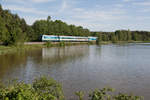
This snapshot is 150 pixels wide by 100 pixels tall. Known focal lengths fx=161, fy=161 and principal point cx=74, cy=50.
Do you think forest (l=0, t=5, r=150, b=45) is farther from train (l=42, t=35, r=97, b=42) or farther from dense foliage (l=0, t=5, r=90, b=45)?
train (l=42, t=35, r=97, b=42)

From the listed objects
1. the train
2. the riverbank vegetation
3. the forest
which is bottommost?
the riverbank vegetation

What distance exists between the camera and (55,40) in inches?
2606

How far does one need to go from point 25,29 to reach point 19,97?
59.0 metres

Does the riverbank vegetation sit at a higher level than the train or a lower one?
lower

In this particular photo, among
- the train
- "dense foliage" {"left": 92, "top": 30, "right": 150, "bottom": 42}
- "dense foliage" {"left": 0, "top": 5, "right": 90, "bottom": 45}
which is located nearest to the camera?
"dense foliage" {"left": 0, "top": 5, "right": 90, "bottom": 45}

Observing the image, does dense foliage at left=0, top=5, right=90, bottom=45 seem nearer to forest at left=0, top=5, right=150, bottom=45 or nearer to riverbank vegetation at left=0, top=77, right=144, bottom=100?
forest at left=0, top=5, right=150, bottom=45

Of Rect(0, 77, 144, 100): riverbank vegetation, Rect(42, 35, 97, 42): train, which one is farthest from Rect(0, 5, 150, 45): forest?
Rect(0, 77, 144, 100): riverbank vegetation

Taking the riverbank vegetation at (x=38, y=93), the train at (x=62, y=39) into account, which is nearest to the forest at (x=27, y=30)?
the train at (x=62, y=39)

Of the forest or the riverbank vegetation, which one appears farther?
the forest

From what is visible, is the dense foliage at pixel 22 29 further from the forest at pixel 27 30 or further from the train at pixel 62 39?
the train at pixel 62 39

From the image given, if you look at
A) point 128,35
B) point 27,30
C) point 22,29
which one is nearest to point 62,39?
point 27,30

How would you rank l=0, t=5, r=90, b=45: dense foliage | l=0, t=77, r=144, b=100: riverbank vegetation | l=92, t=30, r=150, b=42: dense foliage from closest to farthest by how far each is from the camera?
l=0, t=77, r=144, b=100: riverbank vegetation, l=0, t=5, r=90, b=45: dense foliage, l=92, t=30, r=150, b=42: dense foliage

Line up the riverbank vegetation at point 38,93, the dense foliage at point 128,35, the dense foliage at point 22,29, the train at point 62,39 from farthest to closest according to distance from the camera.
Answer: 1. the dense foliage at point 128,35
2. the train at point 62,39
3. the dense foliage at point 22,29
4. the riverbank vegetation at point 38,93

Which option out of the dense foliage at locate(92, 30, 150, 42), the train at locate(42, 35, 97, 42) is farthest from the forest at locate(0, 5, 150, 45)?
the train at locate(42, 35, 97, 42)
